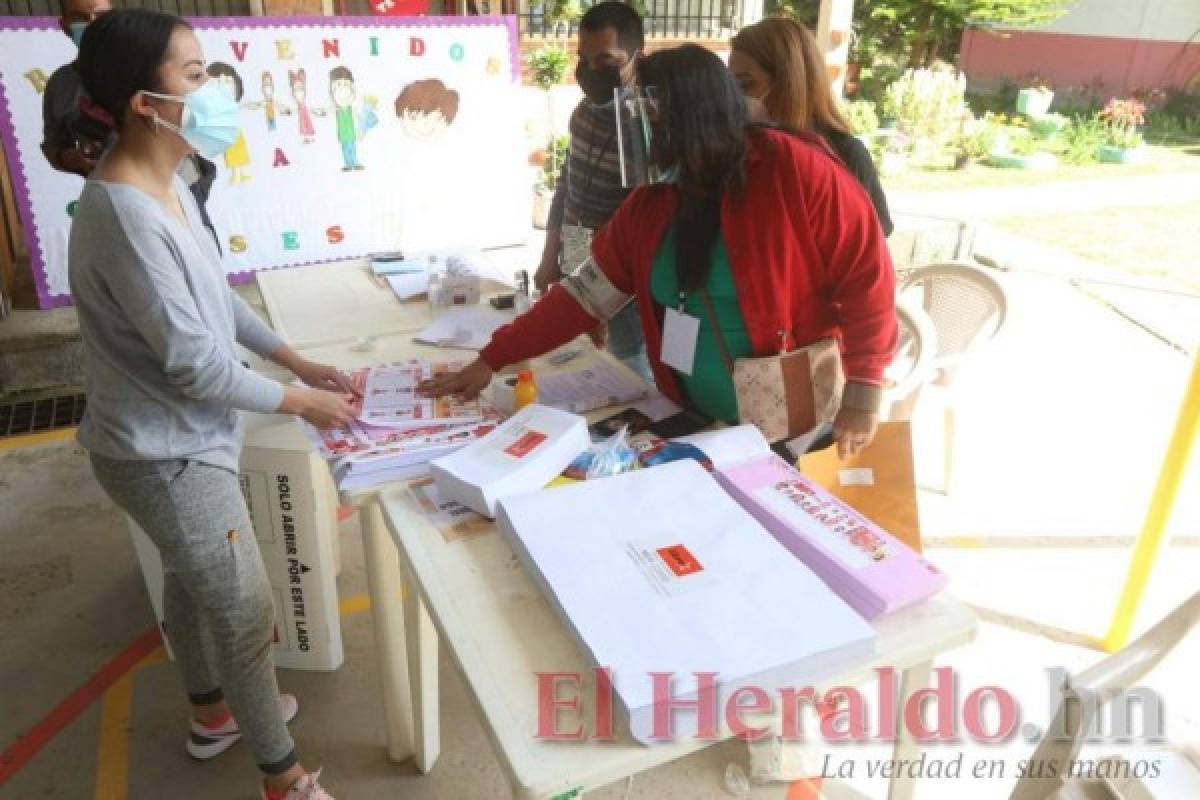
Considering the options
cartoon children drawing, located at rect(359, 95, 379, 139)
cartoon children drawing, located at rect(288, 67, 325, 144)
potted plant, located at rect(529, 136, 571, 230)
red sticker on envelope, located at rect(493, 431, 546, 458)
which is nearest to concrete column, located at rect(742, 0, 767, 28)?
potted plant, located at rect(529, 136, 571, 230)

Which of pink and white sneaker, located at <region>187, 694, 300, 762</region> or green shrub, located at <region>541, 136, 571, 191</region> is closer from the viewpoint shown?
pink and white sneaker, located at <region>187, 694, 300, 762</region>

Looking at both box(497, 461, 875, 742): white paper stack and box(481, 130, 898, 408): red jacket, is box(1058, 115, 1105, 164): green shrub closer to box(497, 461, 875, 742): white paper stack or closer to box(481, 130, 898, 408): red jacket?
box(481, 130, 898, 408): red jacket

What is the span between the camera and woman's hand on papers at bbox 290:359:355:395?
1898mm

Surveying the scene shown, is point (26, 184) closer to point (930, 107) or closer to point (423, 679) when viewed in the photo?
point (423, 679)

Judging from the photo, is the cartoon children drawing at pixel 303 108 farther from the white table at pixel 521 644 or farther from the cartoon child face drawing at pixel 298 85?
the white table at pixel 521 644

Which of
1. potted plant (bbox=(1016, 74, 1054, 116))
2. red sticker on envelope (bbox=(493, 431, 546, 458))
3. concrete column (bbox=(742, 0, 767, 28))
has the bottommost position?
red sticker on envelope (bbox=(493, 431, 546, 458))

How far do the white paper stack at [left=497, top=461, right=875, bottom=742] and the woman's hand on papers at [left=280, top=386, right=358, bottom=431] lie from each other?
0.48 m

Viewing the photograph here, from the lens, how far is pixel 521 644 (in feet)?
3.81

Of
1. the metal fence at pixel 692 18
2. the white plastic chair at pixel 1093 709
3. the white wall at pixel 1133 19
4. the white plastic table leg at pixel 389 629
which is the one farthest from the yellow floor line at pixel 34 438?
the white wall at pixel 1133 19

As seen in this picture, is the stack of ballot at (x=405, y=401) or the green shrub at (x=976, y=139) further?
the green shrub at (x=976, y=139)

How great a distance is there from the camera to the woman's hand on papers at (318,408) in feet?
5.28

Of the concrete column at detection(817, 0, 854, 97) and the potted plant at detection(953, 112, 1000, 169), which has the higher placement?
the concrete column at detection(817, 0, 854, 97)

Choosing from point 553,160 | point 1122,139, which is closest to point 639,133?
point 553,160

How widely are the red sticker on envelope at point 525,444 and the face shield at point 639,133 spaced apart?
0.55m
